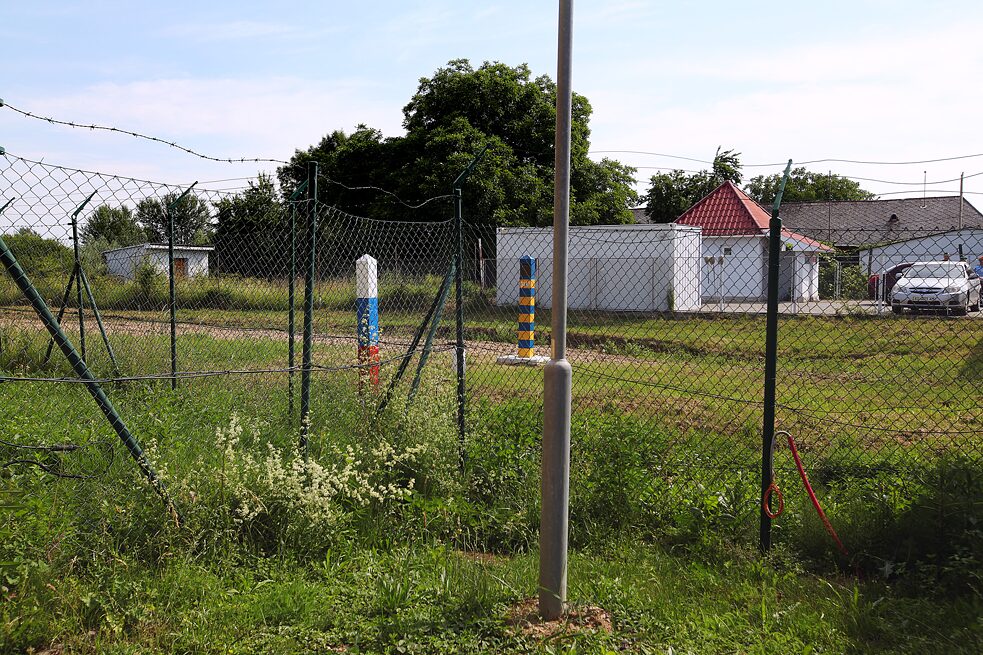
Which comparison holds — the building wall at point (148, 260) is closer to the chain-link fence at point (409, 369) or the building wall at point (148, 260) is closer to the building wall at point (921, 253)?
the chain-link fence at point (409, 369)

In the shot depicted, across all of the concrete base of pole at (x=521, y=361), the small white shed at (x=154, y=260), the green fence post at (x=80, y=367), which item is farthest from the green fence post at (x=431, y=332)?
the concrete base of pole at (x=521, y=361)

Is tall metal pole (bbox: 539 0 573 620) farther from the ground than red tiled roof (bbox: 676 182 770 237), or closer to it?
closer to it

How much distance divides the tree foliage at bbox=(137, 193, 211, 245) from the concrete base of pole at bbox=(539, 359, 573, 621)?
13.1 feet

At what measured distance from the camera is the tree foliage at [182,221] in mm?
6684

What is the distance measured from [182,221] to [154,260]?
1.32 m

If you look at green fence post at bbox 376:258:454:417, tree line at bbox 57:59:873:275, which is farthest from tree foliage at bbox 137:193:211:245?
tree line at bbox 57:59:873:275

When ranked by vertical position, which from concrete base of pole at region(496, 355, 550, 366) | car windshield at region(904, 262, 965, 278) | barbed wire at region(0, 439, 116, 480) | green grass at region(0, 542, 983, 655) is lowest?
green grass at region(0, 542, 983, 655)

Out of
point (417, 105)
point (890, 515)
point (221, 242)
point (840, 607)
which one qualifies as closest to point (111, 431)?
point (221, 242)

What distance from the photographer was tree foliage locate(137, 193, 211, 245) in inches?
263

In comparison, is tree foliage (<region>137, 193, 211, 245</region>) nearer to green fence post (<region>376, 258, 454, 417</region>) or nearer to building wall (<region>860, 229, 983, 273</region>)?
green fence post (<region>376, 258, 454, 417</region>)

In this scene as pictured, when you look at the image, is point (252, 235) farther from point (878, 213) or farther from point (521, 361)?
point (878, 213)

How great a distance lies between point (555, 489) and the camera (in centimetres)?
375

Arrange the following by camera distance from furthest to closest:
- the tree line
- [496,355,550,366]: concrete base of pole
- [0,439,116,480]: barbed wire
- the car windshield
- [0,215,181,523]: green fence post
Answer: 1. the tree line
2. [496,355,550,366]: concrete base of pole
3. the car windshield
4. [0,439,116,480]: barbed wire
5. [0,215,181,523]: green fence post

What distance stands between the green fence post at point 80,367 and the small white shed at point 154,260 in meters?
3.97
